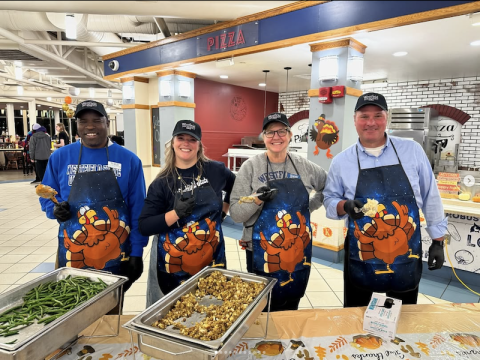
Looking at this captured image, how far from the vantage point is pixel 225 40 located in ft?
15.7

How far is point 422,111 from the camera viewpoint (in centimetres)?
619

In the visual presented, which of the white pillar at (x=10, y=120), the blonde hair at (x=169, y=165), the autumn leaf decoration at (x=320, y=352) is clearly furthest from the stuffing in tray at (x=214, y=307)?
the white pillar at (x=10, y=120)

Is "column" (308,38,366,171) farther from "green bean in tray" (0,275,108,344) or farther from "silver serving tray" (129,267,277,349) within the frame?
"green bean in tray" (0,275,108,344)

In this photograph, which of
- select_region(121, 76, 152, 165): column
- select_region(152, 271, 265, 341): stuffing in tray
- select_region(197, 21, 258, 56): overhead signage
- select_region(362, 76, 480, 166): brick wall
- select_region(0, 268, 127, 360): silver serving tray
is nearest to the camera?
select_region(0, 268, 127, 360): silver serving tray

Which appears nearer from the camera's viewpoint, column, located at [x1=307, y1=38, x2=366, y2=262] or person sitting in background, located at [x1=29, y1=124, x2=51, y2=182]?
column, located at [x1=307, y1=38, x2=366, y2=262]

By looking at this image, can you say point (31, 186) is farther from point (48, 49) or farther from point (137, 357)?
point (137, 357)

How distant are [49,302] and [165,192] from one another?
824 mm

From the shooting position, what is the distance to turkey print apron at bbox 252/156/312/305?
1.96 m

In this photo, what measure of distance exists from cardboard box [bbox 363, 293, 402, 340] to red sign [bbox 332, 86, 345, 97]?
119 inches

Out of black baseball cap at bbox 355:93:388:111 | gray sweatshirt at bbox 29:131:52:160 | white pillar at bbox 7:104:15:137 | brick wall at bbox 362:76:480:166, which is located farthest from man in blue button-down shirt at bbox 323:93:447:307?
white pillar at bbox 7:104:15:137

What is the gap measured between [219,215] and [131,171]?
0.69 m

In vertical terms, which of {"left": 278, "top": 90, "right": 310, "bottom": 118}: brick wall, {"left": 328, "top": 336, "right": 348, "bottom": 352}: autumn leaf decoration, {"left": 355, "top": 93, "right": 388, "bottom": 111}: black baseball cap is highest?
{"left": 278, "top": 90, "right": 310, "bottom": 118}: brick wall

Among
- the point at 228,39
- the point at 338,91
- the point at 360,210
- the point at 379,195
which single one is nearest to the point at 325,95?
the point at 338,91

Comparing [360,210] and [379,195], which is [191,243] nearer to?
[360,210]
